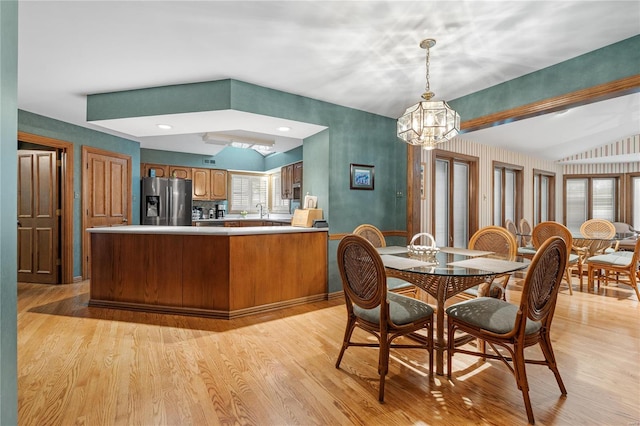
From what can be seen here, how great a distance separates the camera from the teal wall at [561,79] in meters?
2.40

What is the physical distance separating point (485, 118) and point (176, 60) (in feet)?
10.4

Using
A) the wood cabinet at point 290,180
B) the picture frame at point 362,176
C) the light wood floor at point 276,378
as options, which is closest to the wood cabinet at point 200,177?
the wood cabinet at point 290,180

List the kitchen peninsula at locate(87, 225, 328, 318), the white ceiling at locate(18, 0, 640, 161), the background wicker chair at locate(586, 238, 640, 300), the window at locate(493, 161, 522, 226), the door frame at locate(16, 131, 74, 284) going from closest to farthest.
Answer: the white ceiling at locate(18, 0, 640, 161)
the kitchen peninsula at locate(87, 225, 328, 318)
the background wicker chair at locate(586, 238, 640, 300)
the door frame at locate(16, 131, 74, 284)
the window at locate(493, 161, 522, 226)

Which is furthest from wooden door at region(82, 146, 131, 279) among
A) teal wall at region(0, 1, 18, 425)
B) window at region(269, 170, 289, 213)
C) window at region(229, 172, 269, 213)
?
teal wall at region(0, 1, 18, 425)

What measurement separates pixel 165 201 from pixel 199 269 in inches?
121

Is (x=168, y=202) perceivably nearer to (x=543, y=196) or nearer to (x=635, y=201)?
(x=543, y=196)

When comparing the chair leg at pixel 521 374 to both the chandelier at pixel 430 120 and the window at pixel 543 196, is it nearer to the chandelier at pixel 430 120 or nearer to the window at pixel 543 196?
the chandelier at pixel 430 120

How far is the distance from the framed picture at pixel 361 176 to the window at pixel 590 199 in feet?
20.6

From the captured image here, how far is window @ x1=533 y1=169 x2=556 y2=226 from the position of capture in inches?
295

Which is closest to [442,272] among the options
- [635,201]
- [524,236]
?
[524,236]

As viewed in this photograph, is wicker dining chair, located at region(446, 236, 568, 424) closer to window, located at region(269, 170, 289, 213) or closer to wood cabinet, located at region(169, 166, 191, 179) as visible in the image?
window, located at region(269, 170, 289, 213)

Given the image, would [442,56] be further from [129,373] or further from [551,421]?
[129,373]

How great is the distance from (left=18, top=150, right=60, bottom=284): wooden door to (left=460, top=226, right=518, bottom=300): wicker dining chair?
18.1 feet

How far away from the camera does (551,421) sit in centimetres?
163
